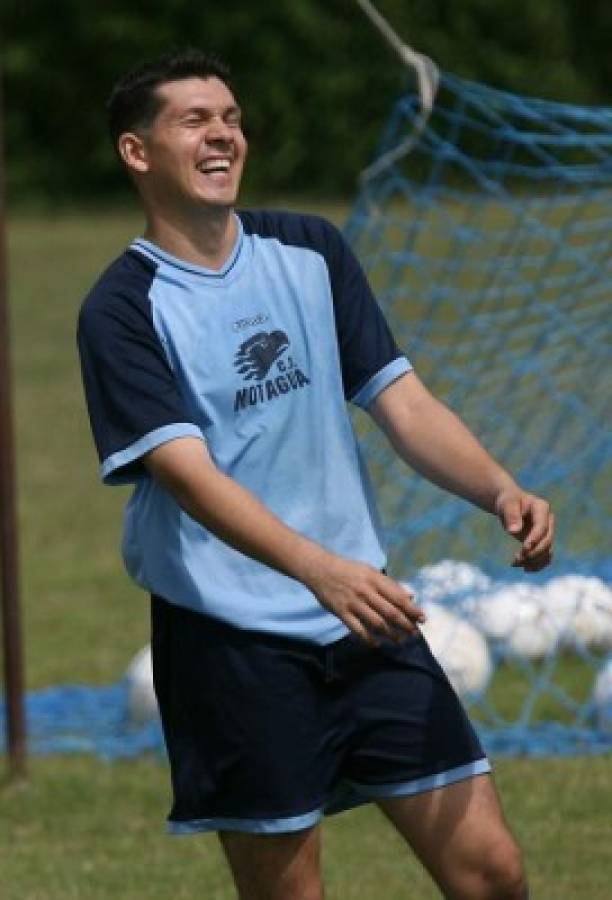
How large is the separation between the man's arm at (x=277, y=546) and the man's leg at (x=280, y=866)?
0.46 meters

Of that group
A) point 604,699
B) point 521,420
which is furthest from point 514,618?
point 521,420

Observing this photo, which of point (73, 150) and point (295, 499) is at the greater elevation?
point (295, 499)

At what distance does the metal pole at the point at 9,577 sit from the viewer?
6.40m

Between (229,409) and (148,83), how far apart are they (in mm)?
598

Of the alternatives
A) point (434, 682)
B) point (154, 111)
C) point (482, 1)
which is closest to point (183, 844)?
point (434, 682)

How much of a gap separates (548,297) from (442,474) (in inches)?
158

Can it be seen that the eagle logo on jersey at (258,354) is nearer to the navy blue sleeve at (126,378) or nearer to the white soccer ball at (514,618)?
the navy blue sleeve at (126,378)

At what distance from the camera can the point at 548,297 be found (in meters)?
8.06

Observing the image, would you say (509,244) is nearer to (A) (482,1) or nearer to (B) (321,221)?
(B) (321,221)

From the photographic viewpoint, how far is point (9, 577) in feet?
21.2

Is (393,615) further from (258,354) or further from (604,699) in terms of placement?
(604,699)

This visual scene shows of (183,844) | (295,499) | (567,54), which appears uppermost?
(295,499)

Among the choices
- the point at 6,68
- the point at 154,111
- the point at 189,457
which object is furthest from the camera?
the point at 6,68

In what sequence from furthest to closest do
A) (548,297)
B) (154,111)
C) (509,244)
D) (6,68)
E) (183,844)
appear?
1. (6,68)
2. (548,297)
3. (509,244)
4. (183,844)
5. (154,111)
